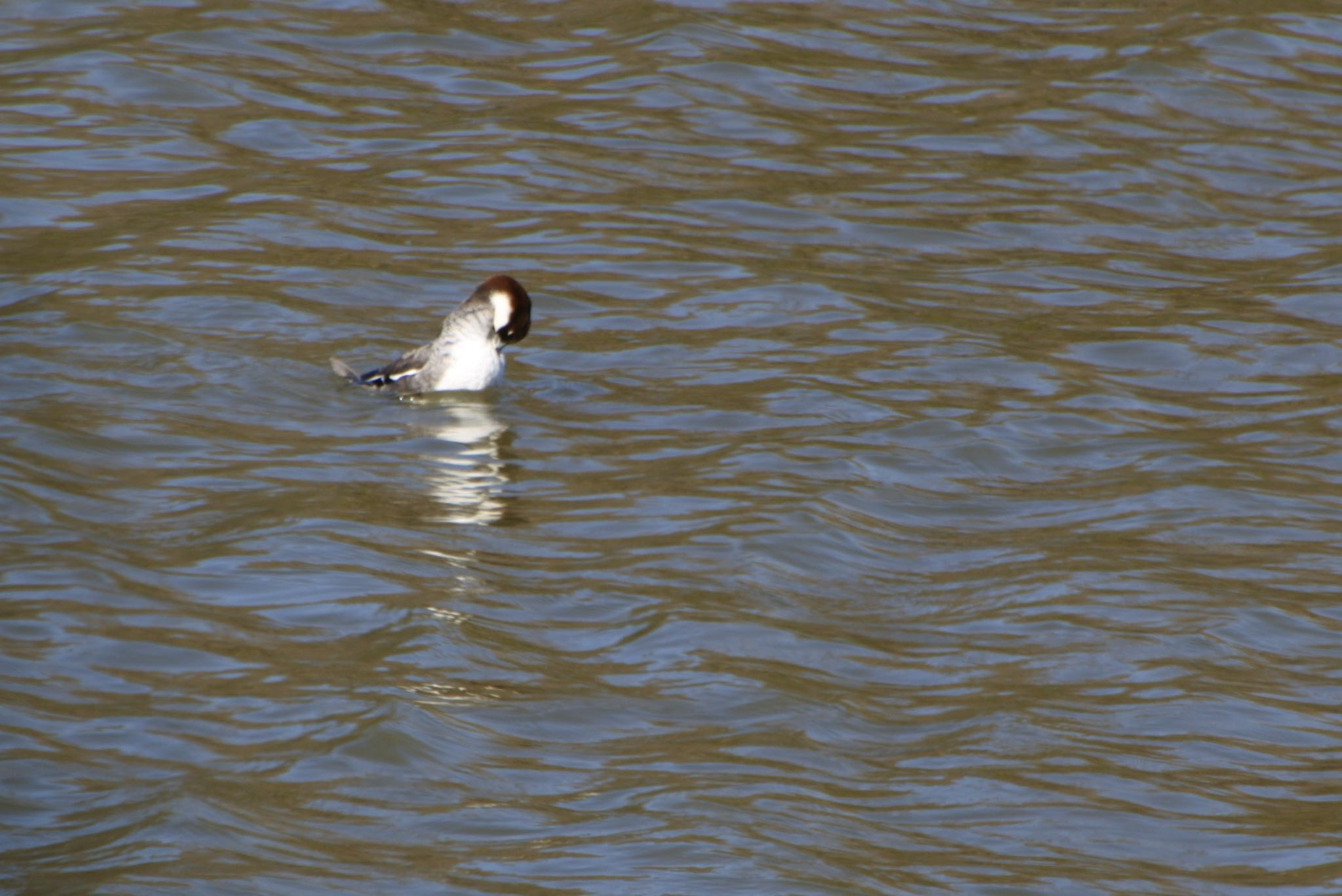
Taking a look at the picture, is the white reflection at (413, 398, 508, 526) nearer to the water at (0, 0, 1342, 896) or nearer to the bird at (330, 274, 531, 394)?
the water at (0, 0, 1342, 896)

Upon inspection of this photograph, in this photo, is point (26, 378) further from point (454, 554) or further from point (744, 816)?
point (744, 816)

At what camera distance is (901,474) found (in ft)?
33.1

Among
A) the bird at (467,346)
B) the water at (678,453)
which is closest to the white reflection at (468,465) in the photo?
the water at (678,453)

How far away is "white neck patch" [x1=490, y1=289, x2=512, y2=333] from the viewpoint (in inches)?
442

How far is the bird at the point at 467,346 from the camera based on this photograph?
11.2 meters

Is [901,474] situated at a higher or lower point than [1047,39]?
lower

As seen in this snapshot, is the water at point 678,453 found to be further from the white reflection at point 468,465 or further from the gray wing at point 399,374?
the gray wing at point 399,374

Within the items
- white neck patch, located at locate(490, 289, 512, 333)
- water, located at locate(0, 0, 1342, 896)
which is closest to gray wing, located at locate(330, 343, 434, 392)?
water, located at locate(0, 0, 1342, 896)

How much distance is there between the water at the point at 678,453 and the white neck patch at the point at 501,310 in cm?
50

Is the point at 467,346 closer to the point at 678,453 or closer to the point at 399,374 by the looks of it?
the point at 399,374

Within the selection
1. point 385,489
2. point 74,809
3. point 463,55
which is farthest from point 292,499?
point 463,55

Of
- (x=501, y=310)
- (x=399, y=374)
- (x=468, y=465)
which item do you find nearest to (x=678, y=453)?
(x=468, y=465)

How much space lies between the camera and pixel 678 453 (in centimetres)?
1041

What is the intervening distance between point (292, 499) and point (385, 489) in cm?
48
